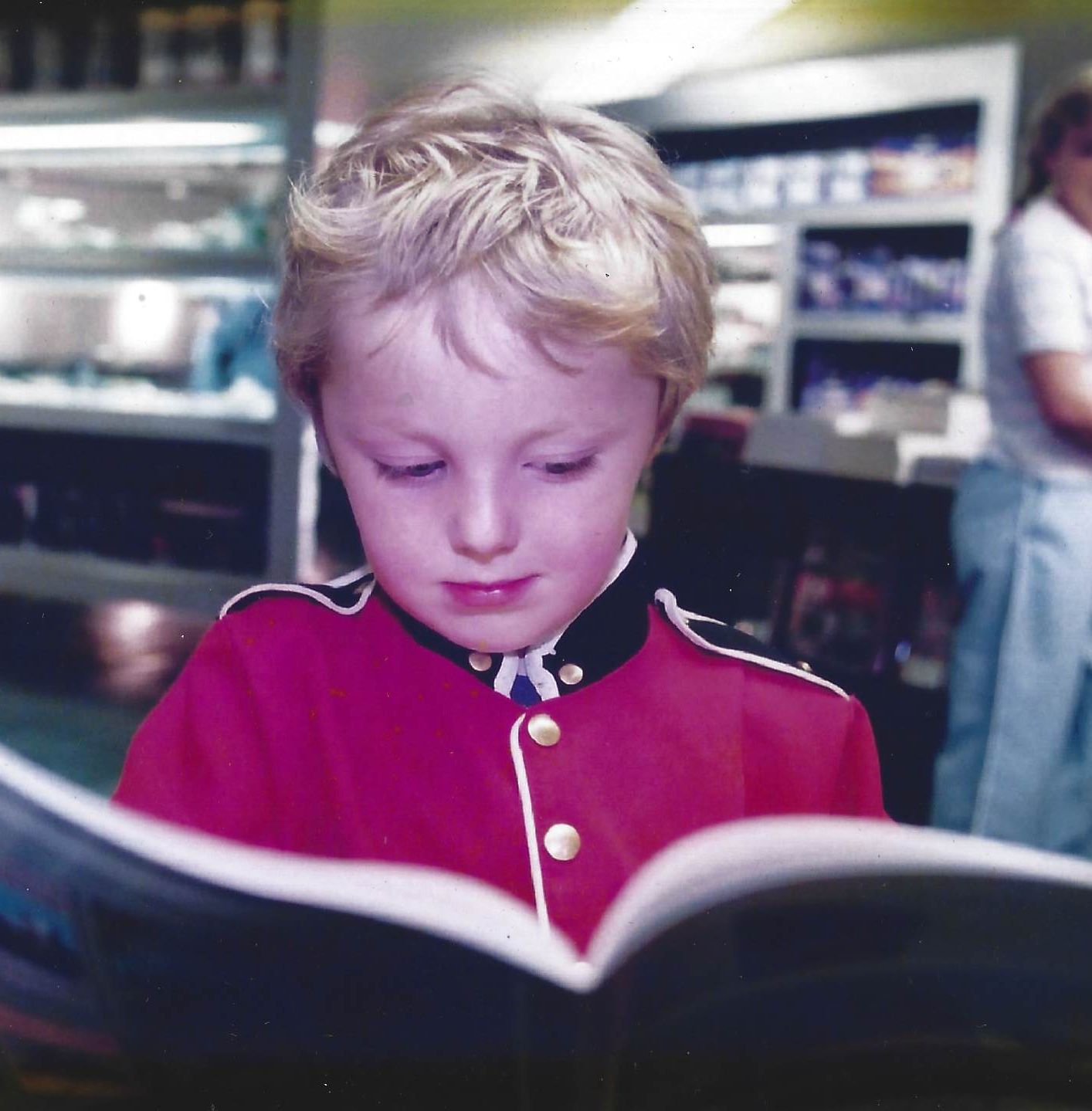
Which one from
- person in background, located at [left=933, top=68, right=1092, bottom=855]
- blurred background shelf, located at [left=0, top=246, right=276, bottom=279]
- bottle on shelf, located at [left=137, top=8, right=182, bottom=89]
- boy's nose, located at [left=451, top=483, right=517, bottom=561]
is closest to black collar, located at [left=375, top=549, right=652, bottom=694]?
boy's nose, located at [left=451, top=483, right=517, bottom=561]

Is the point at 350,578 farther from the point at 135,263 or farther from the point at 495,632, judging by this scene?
the point at 135,263

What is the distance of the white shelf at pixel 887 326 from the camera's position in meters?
3.98

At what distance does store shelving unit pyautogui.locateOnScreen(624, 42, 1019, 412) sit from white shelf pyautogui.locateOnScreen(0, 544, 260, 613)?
1884 millimetres

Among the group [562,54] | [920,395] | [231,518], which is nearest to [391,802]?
[562,54]

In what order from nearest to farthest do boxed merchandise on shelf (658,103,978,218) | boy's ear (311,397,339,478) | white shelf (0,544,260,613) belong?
1. boy's ear (311,397,339,478)
2. white shelf (0,544,260,613)
3. boxed merchandise on shelf (658,103,978,218)

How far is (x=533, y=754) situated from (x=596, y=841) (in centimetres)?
8

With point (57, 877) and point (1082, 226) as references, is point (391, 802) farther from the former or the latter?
point (1082, 226)

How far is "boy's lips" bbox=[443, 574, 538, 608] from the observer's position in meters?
→ 0.74

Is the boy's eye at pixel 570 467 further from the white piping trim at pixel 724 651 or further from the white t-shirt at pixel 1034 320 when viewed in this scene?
the white t-shirt at pixel 1034 320

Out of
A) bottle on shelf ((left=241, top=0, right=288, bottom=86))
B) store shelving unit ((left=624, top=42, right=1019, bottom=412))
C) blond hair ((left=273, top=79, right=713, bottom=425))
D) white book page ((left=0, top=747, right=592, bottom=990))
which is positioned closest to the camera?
white book page ((left=0, top=747, right=592, bottom=990))

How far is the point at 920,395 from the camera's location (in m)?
2.23

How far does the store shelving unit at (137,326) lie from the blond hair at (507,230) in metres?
1.94

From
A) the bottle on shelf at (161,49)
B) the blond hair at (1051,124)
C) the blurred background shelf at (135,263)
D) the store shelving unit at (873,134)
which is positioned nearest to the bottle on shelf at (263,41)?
the bottle on shelf at (161,49)

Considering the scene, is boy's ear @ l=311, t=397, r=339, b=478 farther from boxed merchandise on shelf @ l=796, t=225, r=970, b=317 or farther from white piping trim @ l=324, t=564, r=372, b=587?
boxed merchandise on shelf @ l=796, t=225, r=970, b=317
